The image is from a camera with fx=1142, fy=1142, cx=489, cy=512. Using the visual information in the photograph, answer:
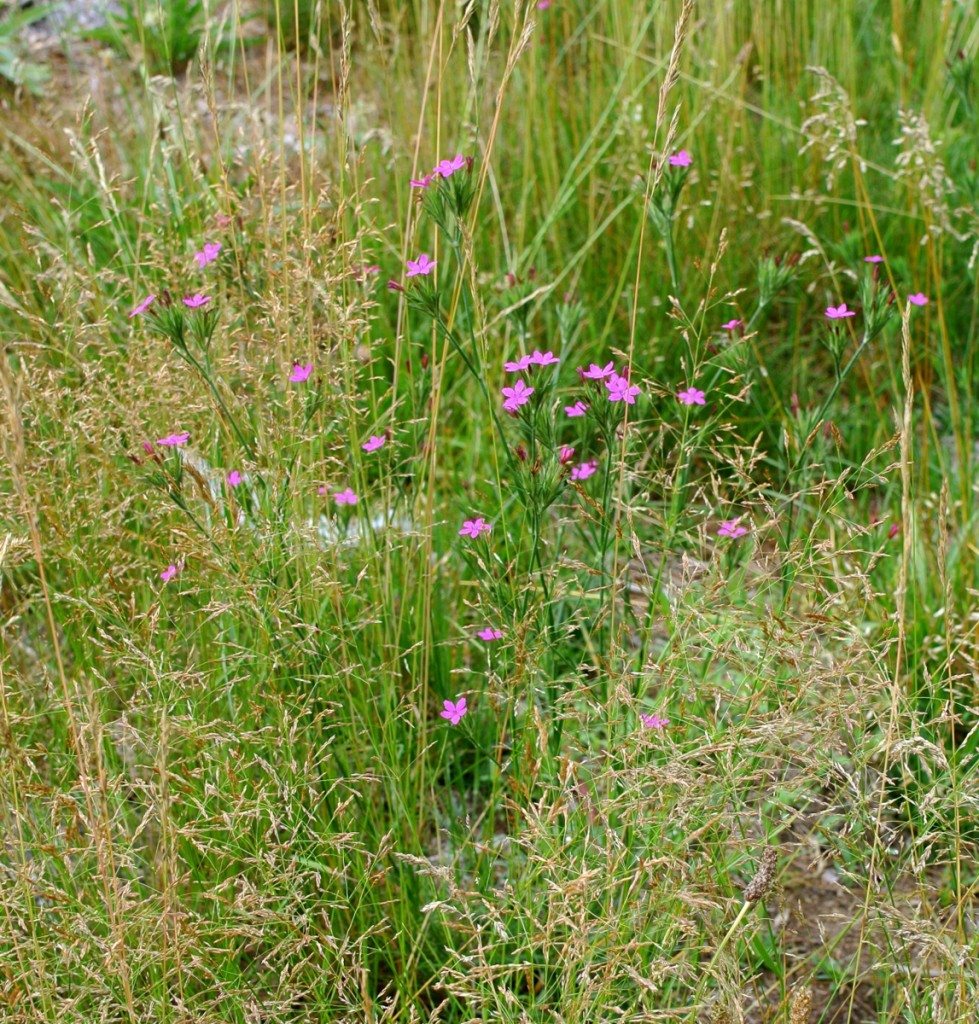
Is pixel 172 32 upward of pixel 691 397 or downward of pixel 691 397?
upward

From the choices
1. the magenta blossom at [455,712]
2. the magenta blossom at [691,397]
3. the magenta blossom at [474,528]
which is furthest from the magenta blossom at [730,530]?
the magenta blossom at [455,712]

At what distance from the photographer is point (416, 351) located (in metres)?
2.93

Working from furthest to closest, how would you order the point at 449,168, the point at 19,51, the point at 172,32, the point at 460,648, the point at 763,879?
the point at 19,51 → the point at 172,32 → the point at 460,648 → the point at 449,168 → the point at 763,879

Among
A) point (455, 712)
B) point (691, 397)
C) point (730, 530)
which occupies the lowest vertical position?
point (455, 712)

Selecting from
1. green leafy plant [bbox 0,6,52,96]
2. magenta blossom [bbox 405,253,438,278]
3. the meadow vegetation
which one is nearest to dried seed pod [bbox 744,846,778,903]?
the meadow vegetation

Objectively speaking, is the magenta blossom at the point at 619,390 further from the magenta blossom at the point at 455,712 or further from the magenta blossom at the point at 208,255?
the magenta blossom at the point at 208,255

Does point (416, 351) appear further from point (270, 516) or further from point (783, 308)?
point (270, 516)

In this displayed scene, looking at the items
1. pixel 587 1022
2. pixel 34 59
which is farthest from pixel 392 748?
pixel 34 59

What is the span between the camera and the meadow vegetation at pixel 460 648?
1.38 m

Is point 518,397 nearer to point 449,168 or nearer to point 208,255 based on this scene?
point 449,168

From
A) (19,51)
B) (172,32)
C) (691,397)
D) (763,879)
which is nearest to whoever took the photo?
(763,879)

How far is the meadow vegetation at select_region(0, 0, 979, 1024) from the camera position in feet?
4.53

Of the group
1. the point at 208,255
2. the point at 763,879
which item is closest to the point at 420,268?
the point at 208,255

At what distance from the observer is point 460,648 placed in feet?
7.14
